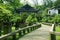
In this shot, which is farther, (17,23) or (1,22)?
(17,23)

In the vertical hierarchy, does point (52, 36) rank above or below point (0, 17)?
below

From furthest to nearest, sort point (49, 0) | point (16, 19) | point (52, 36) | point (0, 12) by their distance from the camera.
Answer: point (49, 0), point (16, 19), point (0, 12), point (52, 36)

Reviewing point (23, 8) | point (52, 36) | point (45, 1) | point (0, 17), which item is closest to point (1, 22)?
point (0, 17)

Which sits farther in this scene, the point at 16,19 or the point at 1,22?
the point at 16,19

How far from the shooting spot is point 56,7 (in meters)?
82.2

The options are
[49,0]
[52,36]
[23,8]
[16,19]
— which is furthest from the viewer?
[49,0]

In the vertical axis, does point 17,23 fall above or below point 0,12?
below

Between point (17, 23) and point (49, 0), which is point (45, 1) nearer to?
point (49, 0)

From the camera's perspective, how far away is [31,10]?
80.4 meters

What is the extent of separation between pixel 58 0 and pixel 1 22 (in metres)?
68.9

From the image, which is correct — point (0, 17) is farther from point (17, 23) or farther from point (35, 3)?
point (35, 3)

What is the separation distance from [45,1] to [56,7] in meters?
40.7

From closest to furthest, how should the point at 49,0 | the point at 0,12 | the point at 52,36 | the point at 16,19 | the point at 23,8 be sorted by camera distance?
the point at 52,36 < the point at 0,12 < the point at 16,19 < the point at 23,8 < the point at 49,0

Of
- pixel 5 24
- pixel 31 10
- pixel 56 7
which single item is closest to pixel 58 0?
pixel 56 7
